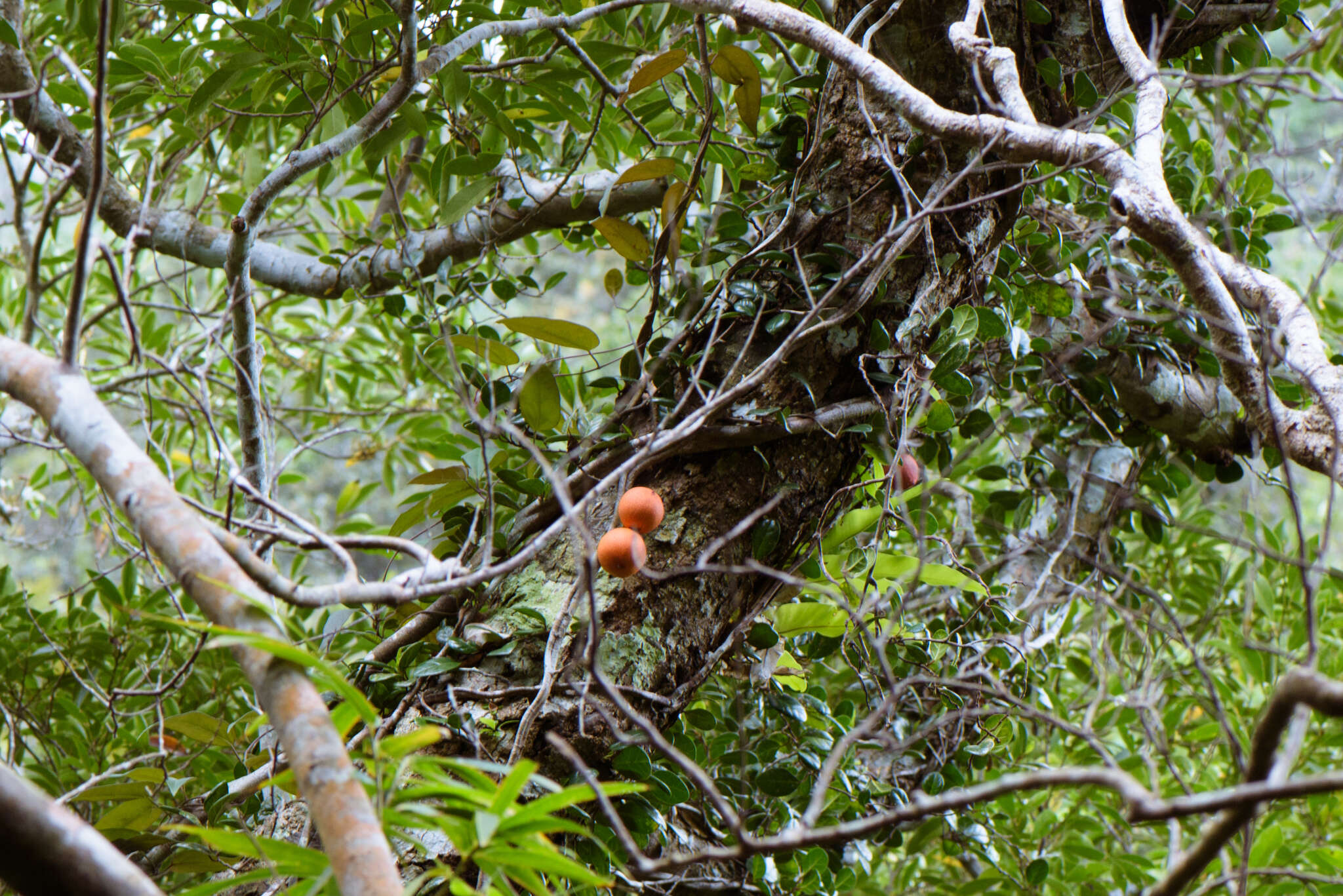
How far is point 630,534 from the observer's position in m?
0.88

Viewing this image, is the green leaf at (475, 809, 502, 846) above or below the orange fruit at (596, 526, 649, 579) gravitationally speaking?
below

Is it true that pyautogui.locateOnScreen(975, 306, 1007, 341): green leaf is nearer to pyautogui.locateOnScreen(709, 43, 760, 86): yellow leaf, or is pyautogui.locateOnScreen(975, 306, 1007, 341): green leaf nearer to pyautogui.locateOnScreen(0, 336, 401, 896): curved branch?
pyautogui.locateOnScreen(709, 43, 760, 86): yellow leaf

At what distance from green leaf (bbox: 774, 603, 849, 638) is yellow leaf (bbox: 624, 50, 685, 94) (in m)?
0.67

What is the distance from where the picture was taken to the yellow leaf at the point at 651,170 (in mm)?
1095

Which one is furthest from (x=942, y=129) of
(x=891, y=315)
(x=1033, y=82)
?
(x=1033, y=82)

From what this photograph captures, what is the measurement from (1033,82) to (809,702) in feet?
2.83

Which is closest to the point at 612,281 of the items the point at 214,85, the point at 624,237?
the point at 624,237

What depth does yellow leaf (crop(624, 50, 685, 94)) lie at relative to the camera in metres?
1.09

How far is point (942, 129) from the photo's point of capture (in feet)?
2.98

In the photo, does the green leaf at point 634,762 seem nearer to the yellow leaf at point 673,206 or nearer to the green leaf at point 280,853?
the green leaf at point 280,853

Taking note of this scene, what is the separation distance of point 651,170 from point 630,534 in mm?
468

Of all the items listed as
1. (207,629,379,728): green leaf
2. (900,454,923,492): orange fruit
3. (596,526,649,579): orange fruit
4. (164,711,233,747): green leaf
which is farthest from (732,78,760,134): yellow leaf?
(164,711,233,747): green leaf

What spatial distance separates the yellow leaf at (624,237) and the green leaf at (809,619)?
0.49 m

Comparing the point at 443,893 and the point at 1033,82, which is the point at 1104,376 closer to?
the point at 1033,82
